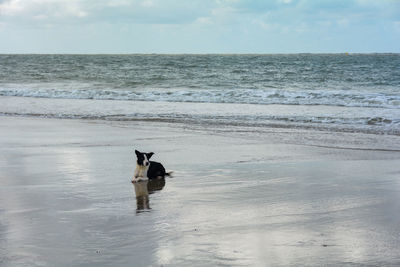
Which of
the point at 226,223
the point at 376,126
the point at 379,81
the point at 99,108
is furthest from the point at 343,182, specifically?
the point at 379,81

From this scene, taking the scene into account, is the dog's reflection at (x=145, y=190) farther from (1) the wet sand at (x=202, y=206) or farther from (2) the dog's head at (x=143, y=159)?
(2) the dog's head at (x=143, y=159)

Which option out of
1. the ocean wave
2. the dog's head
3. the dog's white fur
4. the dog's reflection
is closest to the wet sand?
the dog's reflection

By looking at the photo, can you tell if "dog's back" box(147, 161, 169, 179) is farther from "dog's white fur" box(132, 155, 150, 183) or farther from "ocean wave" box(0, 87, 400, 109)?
"ocean wave" box(0, 87, 400, 109)

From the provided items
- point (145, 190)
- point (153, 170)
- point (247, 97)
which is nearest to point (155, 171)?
point (153, 170)

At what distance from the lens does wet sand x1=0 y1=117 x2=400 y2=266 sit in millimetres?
4316

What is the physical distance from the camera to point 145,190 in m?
6.93

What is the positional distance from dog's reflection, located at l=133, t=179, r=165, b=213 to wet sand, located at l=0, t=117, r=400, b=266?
1cm

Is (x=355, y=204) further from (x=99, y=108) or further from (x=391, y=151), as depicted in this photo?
(x=99, y=108)

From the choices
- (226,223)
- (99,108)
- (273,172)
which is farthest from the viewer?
(99,108)

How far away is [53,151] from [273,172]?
433 cm

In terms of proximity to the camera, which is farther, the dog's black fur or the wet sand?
the dog's black fur

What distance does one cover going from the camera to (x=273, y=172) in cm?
789

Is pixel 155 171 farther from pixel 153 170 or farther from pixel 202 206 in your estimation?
pixel 202 206

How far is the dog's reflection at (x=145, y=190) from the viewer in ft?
19.7
